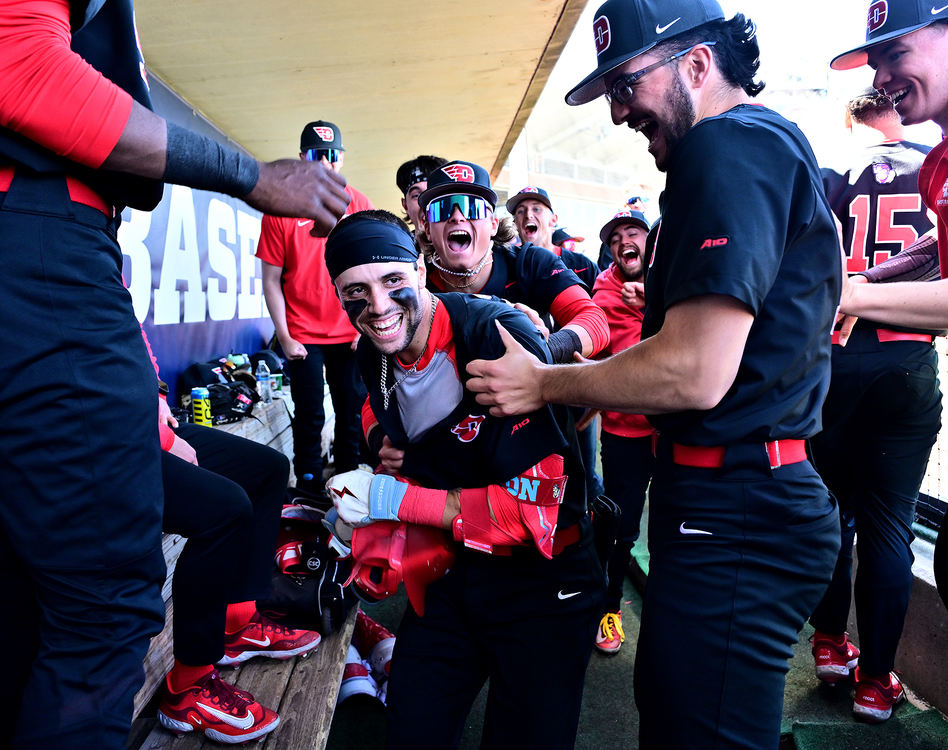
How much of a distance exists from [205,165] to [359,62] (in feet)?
12.2

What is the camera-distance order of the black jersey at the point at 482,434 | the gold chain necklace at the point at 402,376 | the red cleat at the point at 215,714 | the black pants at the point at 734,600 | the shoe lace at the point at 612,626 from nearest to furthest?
the black pants at the point at 734,600 < the black jersey at the point at 482,434 < the red cleat at the point at 215,714 < the gold chain necklace at the point at 402,376 < the shoe lace at the point at 612,626

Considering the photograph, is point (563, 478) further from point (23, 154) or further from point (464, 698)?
point (23, 154)

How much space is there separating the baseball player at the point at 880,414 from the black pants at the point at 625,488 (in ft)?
2.77

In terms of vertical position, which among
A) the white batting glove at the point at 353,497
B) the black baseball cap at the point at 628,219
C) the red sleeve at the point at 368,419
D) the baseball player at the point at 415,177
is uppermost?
the baseball player at the point at 415,177

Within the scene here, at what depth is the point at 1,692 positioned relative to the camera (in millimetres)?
1273

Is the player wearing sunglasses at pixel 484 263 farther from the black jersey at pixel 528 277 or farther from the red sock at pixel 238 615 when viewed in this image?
the red sock at pixel 238 615

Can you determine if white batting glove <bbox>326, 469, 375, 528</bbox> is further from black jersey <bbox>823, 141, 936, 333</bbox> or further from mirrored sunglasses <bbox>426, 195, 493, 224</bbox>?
black jersey <bbox>823, 141, 936, 333</bbox>

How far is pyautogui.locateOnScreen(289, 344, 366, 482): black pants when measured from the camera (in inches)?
154

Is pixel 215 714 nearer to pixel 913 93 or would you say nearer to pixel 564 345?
pixel 564 345

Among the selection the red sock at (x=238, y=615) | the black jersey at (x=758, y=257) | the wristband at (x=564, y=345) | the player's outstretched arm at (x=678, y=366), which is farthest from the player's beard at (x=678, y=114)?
the red sock at (x=238, y=615)

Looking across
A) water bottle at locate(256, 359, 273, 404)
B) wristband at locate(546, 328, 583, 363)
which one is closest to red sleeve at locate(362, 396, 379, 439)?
wristband at locate(546, 328, 583, 363)

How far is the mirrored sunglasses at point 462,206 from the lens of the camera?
2.75 metres

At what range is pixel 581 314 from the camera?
2725 mm

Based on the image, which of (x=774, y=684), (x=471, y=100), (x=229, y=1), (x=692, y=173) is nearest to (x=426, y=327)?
(x=692, y=173)
